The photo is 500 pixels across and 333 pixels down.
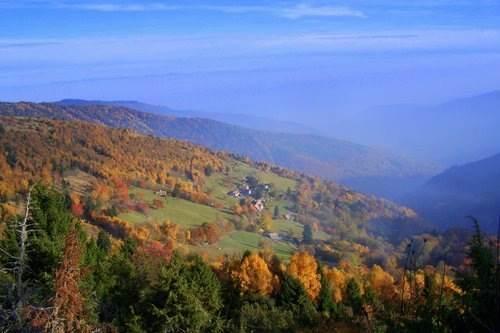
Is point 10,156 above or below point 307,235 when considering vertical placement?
above

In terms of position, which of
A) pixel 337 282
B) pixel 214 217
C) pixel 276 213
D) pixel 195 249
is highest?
pixel 337 282

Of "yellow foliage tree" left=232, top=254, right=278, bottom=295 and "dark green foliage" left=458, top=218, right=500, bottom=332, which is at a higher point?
"dark green foliage" left=458, top=218, right=500, bottom=332

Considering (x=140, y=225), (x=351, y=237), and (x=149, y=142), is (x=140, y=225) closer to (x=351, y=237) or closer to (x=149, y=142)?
(x=351, y=237)

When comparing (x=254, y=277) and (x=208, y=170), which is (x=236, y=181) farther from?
(x=254, y=277)

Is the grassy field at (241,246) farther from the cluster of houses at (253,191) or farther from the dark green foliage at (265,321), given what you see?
the dark green foliage at (265,321)

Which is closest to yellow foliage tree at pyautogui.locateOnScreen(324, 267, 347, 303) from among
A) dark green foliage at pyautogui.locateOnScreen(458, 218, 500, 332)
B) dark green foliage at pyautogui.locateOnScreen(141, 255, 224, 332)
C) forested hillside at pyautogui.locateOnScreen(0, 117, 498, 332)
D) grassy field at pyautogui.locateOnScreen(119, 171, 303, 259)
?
forested hillside at pyautogui.locateOnScreen(0, 117, 498, 332)

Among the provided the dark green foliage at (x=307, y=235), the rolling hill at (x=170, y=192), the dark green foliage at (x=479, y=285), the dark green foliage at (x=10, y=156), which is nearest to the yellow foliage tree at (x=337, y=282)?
the rolling hill at (x=170, y=192)

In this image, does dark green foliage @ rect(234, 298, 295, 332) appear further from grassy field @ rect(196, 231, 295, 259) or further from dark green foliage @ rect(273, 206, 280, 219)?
dark green foliage @ rect(273, 206, 280, 219)

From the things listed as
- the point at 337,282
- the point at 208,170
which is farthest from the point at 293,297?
the point at 208,170
